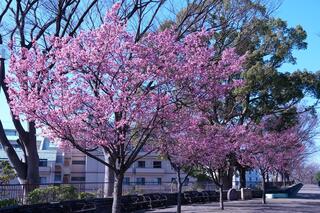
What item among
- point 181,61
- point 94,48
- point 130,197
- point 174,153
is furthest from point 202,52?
point 130,197

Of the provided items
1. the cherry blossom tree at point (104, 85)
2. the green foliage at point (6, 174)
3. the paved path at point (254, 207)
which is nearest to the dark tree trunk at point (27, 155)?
the green foliage at point (6, 174)

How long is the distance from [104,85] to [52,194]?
6.46 meters

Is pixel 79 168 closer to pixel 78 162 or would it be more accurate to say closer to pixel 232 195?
pixel 78 162

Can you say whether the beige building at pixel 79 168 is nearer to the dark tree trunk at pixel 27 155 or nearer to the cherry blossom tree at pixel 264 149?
the cherry blossom tree at pixel 264 149

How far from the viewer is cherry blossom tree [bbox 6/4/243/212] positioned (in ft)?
33.0

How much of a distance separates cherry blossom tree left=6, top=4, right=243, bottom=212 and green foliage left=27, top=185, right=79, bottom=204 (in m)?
4.08

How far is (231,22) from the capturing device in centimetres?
2312

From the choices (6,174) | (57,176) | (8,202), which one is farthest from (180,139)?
(57,176)

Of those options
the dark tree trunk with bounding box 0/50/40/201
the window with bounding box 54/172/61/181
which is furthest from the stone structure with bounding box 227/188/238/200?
the window with bounding box 54/172/61/181

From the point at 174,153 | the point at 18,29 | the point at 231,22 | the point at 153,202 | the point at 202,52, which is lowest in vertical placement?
the point at 153,202

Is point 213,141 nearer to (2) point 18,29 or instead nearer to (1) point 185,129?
(1) point 185,129

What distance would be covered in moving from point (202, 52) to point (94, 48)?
107 inches

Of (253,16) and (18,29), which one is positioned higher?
(253,16)

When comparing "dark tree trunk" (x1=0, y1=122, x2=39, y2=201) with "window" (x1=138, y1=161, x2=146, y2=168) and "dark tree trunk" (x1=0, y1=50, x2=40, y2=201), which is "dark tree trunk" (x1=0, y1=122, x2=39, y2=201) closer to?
"dark tree trunk" (x1=0, y1=50, x2=40, y2=201)
